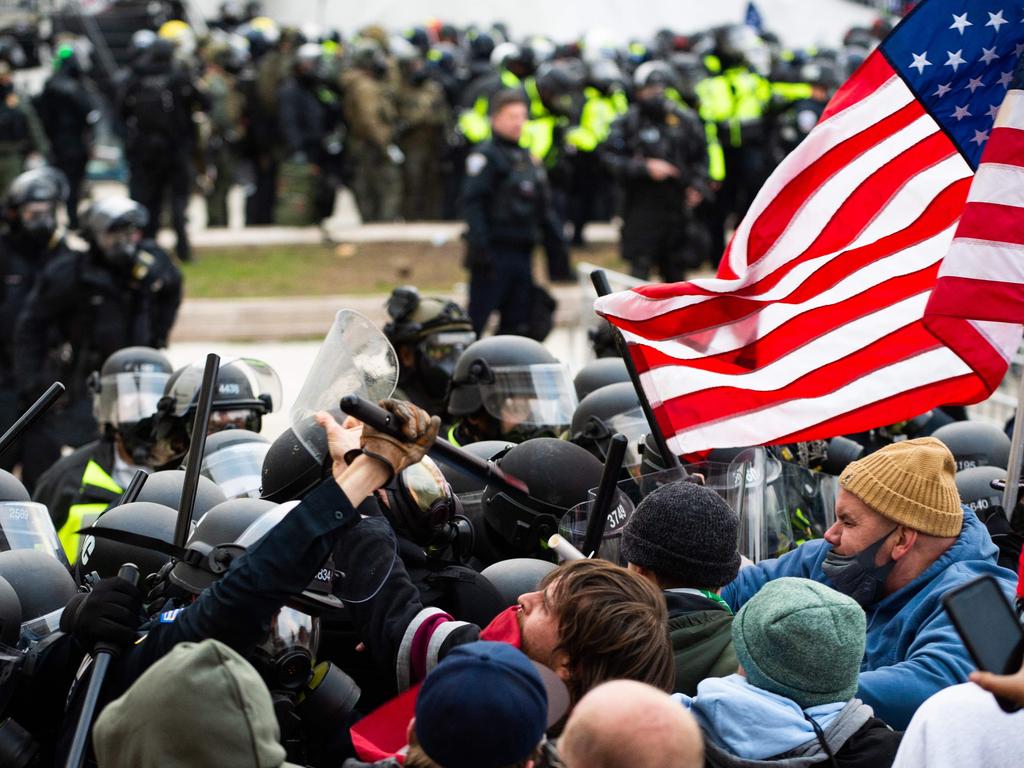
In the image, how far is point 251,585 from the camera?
3.29 meters

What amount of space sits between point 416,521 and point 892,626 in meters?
1.32

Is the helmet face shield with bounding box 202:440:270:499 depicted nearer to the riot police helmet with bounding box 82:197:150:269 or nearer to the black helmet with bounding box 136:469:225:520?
the black helmet with bounding box 136:469:225:520

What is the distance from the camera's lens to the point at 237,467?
5.42 m

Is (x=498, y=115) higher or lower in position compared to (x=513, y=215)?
higher

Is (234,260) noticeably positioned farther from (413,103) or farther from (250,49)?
(250,49)

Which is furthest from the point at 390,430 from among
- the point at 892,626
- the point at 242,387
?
the point at 242,387

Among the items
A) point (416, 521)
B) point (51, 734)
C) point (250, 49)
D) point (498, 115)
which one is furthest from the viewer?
point (250, 49)

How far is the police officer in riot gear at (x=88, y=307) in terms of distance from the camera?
9055 millimetres

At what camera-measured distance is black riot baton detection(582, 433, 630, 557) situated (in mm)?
4090

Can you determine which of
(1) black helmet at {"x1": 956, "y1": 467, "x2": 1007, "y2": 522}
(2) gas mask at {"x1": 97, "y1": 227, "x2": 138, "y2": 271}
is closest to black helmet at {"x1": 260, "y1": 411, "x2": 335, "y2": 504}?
(1) black helmet at {"x1": 956, "y1": 467, "x2": 1007, "y2": 522}

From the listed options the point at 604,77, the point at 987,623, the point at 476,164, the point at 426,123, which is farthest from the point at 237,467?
the point at 426,123

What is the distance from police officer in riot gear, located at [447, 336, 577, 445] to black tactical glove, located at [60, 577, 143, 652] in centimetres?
284

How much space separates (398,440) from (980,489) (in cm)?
257

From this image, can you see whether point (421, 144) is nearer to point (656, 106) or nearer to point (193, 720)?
point (656, 106)
